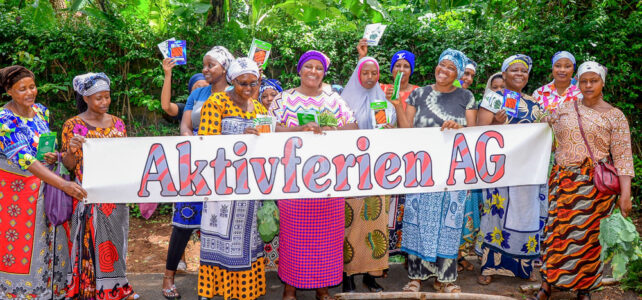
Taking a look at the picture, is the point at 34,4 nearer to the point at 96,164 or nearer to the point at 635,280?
the point at 96,164

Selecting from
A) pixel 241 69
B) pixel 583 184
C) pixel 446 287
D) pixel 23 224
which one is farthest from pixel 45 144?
pixel 583 184

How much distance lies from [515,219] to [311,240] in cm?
199

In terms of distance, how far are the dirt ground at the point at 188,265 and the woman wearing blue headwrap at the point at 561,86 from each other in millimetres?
1732

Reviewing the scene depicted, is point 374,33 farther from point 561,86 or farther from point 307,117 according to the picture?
point 561,86

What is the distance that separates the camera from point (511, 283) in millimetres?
4863

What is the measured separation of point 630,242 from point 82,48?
6.70m

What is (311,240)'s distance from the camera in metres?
4.04

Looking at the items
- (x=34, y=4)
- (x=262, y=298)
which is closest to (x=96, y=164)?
(x=262, y=298)

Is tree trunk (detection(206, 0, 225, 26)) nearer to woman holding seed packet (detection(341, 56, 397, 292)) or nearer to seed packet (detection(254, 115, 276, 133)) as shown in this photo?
woman holding seed packet (detection(341, 56, 397, 292))

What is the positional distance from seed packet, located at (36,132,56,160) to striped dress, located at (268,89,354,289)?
1665 millimetres

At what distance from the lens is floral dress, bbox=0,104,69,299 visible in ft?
12.3

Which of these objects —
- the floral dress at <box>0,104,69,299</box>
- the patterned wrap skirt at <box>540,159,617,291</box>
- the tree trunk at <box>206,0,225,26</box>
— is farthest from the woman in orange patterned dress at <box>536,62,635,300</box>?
the tree trunk at <box>206,0,225,26</box>

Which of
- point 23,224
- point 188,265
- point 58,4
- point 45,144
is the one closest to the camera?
point 45,144

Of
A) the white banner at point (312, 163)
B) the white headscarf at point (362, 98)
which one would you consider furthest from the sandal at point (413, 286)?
the white headscarf at point (362, 98)
